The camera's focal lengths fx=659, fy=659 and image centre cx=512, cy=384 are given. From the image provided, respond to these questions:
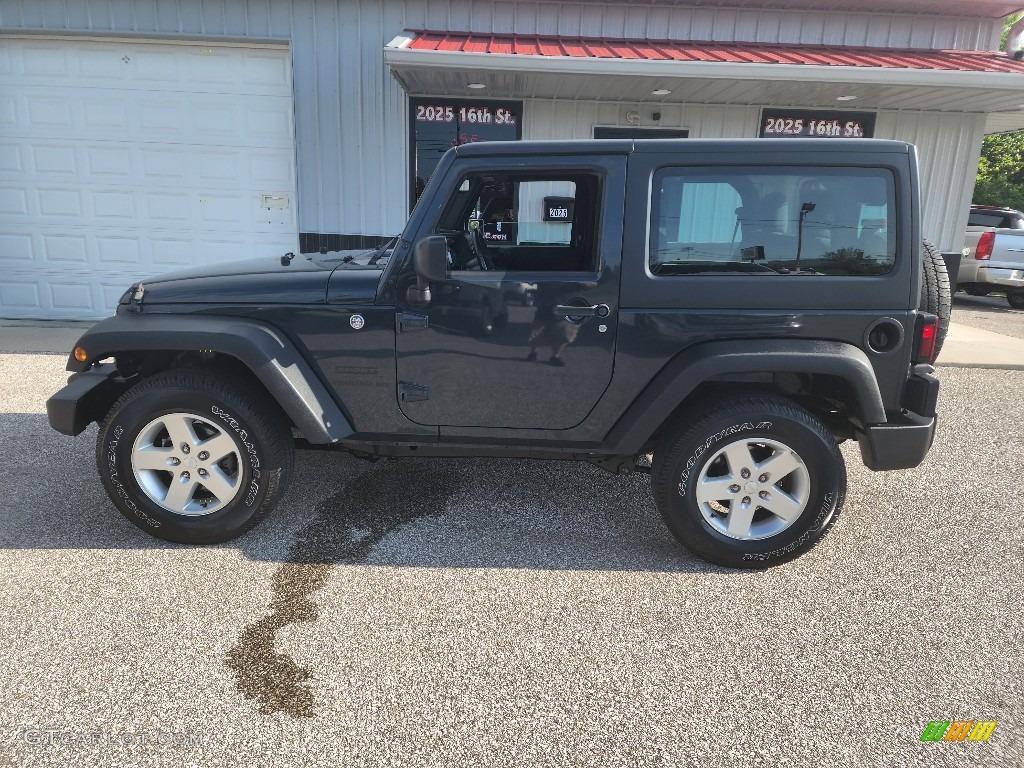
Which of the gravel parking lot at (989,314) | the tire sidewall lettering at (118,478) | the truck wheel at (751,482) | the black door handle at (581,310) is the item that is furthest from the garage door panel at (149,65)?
the gravel parking lot at (989,314)

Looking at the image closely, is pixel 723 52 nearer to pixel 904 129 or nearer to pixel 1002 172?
pixel 904 129

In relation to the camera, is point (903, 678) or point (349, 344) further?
point (349, 344)

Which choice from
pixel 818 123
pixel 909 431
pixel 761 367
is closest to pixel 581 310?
pixel 761 367

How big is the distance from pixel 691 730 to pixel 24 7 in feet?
31.9

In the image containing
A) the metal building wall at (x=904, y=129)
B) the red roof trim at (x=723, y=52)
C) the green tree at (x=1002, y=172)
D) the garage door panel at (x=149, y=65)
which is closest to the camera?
the red roof trim at (x=723, y=52)

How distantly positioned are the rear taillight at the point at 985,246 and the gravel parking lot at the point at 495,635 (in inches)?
399

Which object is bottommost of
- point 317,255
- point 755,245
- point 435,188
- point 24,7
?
point 317,255

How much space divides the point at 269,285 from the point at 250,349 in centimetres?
37

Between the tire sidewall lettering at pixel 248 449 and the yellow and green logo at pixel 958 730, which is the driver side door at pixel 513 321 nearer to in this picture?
the tire sidewall lettering at pixel 248 449

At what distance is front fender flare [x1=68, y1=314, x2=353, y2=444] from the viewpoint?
2947 mm

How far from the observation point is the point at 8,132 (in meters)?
7.85

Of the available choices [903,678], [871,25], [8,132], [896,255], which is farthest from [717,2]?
[8,132]

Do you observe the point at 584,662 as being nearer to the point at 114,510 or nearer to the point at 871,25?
the point at 114,510

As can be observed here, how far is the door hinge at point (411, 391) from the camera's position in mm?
3092
